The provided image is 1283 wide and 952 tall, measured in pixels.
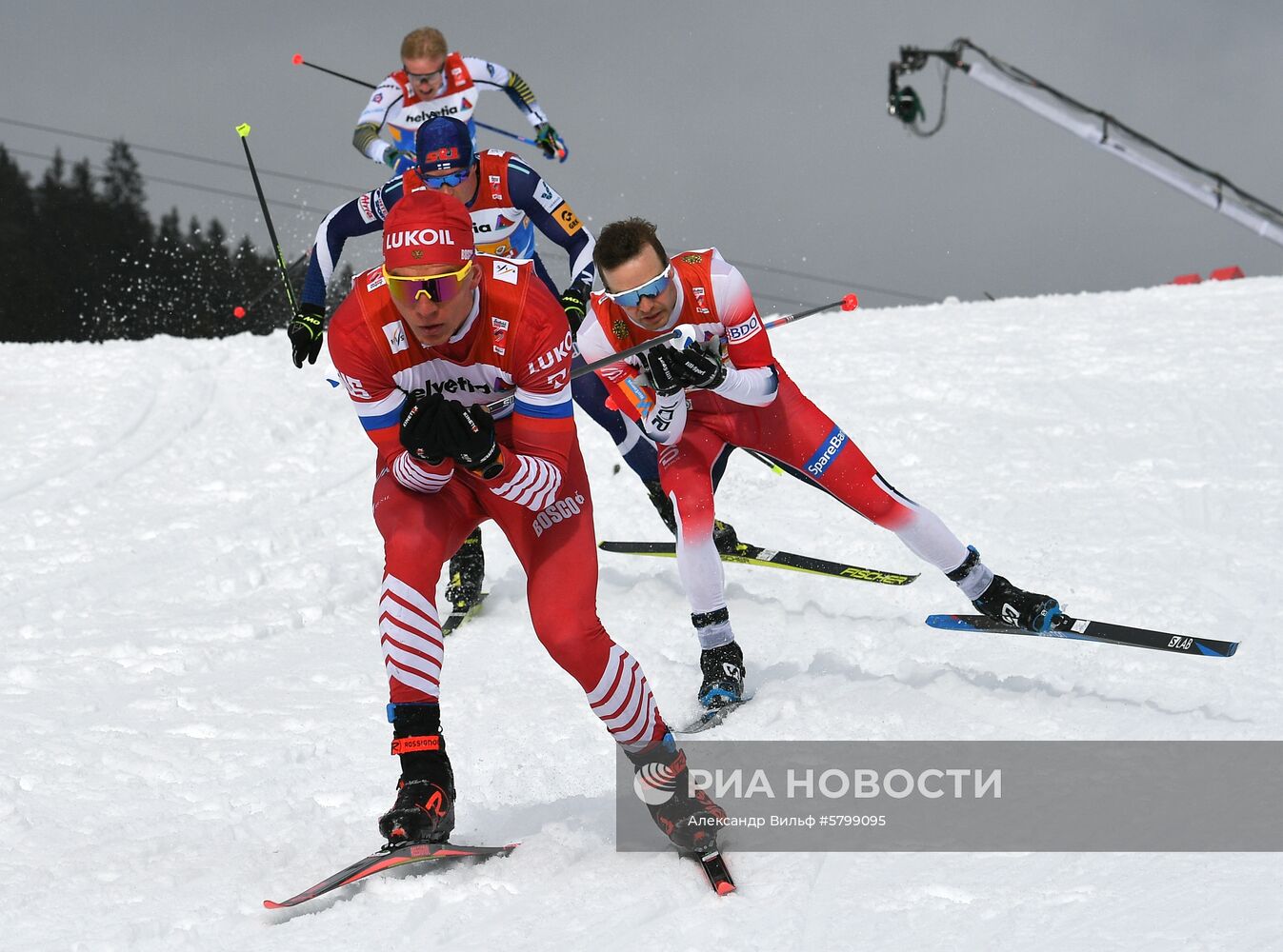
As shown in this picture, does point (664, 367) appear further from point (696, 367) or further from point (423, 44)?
point (423, 44)

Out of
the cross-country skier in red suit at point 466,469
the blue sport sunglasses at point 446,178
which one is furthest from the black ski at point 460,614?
the cross-country skier in red suit at point 466,469

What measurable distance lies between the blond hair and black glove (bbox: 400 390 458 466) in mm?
4714

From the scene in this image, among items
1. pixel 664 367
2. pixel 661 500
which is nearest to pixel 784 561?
pixel 661 500

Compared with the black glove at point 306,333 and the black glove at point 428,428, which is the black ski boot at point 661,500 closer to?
the black glove at point 306,333

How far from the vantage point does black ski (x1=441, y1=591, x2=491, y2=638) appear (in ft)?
21.6

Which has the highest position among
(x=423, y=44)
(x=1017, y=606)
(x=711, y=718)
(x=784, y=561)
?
(x=423, y=44)

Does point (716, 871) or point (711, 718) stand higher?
point (711, 718)

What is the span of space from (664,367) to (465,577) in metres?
2.32

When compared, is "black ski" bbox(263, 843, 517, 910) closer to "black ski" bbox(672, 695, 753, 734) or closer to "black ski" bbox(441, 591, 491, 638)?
"black ski" bbox(672, 695, 753, 734)

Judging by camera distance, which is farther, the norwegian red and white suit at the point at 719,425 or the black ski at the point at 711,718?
the norwegian red and white suit at the point at 719,425

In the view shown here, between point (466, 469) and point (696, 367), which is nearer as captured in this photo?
point (466, 469)

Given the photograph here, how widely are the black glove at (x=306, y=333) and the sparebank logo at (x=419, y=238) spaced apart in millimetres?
2413

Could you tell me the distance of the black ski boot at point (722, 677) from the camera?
518 centimetres

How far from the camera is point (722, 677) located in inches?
205
